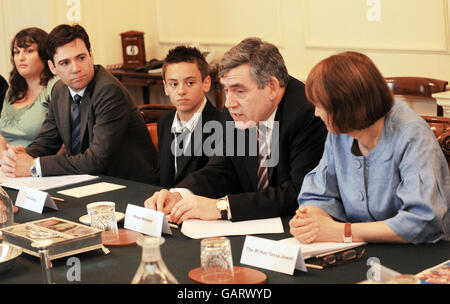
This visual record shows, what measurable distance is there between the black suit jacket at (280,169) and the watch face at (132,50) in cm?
424

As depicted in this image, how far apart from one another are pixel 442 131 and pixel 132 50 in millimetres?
4900

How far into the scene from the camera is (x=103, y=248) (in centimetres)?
217

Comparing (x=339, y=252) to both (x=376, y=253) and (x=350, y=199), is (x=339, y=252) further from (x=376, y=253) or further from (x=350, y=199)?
(x=350, y=199)

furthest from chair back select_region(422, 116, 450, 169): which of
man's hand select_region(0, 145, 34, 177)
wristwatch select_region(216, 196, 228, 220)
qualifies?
man's hand select_region(0, 145, 34, 177)

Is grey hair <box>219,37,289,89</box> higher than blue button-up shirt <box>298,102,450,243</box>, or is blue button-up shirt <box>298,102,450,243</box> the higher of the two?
grey hair <box>219,37,289,89</box>

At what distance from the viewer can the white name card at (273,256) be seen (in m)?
1.84

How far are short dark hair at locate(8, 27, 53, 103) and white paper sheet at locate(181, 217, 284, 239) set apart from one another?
2.61 meters

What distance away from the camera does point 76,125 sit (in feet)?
13.0

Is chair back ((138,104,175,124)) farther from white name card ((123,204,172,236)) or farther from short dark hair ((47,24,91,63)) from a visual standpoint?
white name card ((123,204,172,236))

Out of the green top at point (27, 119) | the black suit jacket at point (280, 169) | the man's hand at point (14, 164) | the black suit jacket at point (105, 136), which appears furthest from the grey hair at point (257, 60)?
the green top at point (27, 119)

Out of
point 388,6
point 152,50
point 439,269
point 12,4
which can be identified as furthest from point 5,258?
point 152,50

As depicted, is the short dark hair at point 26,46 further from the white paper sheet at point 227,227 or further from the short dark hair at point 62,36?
the white paper sheet at point 227,227

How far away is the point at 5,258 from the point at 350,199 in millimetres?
1118

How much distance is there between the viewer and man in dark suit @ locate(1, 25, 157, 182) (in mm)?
3605
